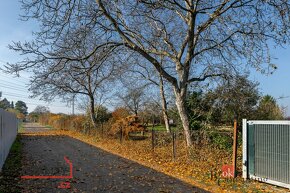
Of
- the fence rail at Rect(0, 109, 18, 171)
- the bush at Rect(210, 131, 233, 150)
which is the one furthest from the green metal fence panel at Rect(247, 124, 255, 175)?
the fence rail at Rect(0, 109, 18, 171)

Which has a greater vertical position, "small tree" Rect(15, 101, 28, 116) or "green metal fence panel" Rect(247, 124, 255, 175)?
"small tree" Rect(15, 101, 28, 116)

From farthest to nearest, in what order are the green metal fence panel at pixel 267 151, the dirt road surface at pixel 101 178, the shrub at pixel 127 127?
the shrub at pixel 127 127 → the dirt road surface at pixel 101 178 → the green metal fence panel at pixel 267 151

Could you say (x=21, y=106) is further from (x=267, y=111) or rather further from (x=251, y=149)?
(x=251, y=149)

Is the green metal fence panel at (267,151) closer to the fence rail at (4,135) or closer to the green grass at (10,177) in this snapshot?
the green grass at (10,177)

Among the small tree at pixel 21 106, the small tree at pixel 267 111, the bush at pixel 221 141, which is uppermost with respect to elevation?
the small tree at pixel 21 106

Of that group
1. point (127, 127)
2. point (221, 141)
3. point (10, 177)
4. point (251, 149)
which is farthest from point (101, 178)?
point (127, 127)

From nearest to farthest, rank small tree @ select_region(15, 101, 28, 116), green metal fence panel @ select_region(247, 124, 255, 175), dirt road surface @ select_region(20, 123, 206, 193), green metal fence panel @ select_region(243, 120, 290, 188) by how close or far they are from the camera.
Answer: green metal fence panel @ select_region(243, 120, 290, 188), dirt road surface @ select_region(20, 123, 206, 193), green metal fence panel @ select_region(247, 124, 255, 175), small tree @ select_region(15, 101, 28, 116)

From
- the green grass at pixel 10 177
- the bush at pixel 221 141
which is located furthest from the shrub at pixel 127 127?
the green grass at pixel 10 177

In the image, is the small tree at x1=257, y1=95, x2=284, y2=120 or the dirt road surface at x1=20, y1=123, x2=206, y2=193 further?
the small tree at x1=257, y1=95, x2=284, y2=120

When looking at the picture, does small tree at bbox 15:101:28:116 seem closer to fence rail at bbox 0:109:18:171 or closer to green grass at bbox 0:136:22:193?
fence rail at bbox 0:109:18:171

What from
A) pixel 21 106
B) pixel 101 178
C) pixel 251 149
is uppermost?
pixel 21 106

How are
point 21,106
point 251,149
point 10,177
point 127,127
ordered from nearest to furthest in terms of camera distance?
1. point 251,149
2. point 10,177
3. point 127,127
4. point 21,106

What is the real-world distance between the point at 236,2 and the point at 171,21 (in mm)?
4731

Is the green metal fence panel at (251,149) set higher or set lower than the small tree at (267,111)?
lower
